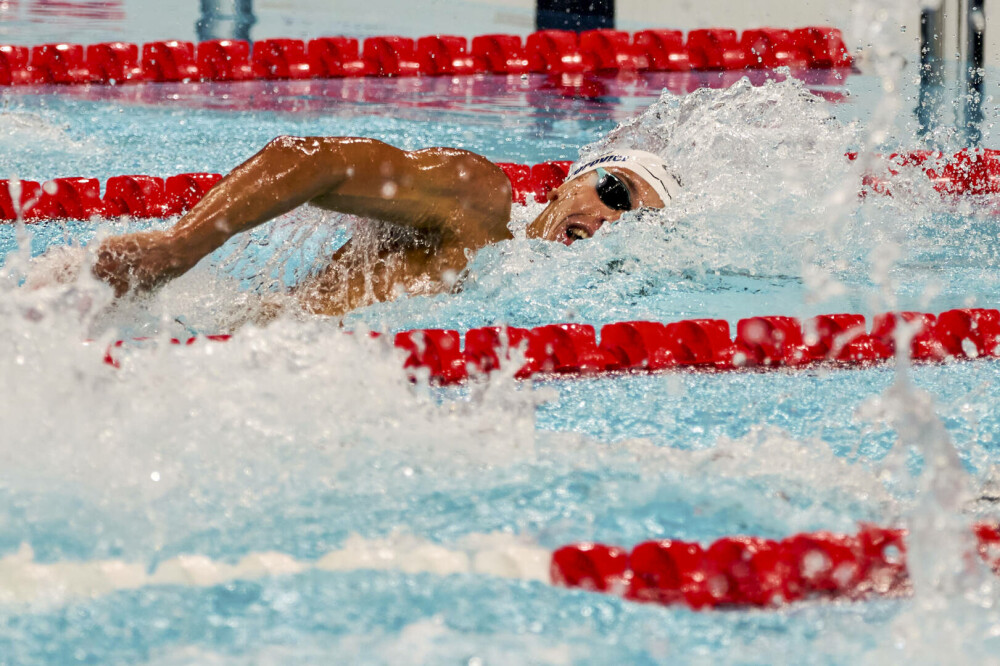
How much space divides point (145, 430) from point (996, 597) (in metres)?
1.28

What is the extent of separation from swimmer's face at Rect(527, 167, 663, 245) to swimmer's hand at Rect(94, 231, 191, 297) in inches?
39.7

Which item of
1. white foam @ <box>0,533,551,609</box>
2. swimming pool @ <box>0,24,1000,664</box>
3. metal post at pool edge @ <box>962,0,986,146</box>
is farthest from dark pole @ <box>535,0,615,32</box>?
white foam @ <box>0,533,551,609</box>

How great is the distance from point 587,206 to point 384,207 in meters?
0.63

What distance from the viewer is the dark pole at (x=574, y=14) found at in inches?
272

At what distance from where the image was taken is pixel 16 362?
1842 mm

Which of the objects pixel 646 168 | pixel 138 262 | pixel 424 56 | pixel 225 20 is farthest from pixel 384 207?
pixel 225 20

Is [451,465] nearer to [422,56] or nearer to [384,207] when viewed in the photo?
[384,207]

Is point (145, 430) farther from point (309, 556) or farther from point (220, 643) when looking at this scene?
point (220, 643)

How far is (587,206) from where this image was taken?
2684 mm

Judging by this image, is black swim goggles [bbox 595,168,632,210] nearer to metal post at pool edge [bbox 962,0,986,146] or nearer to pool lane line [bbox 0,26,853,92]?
pool lane line [bbox 0,26,853,92]

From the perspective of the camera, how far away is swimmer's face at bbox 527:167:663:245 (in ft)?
8.76

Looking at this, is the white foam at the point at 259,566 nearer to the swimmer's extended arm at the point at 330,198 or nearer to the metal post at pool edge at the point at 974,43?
the swimmer's extended arm at the point at 330,198

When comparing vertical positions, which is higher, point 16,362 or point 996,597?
point 16,362

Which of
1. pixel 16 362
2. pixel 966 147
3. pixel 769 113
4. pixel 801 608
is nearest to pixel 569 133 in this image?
pixel 769 113
